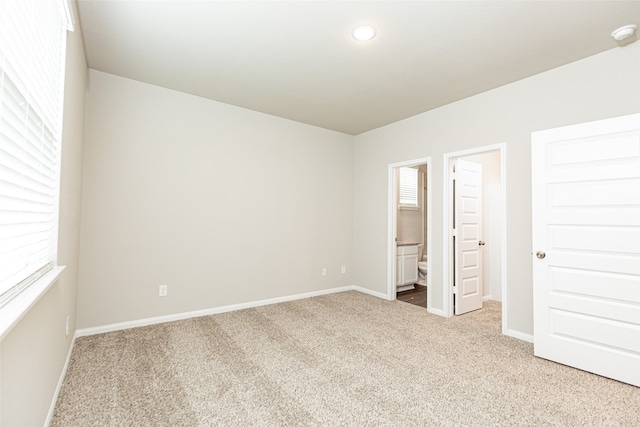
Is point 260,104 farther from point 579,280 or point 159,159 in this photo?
point 579,280

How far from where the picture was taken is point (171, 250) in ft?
11.4

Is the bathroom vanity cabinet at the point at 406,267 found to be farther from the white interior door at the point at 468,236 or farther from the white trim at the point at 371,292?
the white interior door at the point at 468,236

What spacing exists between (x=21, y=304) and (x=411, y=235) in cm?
556

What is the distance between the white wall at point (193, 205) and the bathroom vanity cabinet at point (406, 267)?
3.67 feet

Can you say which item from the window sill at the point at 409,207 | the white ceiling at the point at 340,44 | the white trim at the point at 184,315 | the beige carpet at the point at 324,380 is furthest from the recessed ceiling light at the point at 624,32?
the white trim at the point at 184,315

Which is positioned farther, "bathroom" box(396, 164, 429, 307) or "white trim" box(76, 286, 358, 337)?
"bathroom" box(396, 164, 429, 307)

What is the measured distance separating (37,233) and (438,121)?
13.3 ft

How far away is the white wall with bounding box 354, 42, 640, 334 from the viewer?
2586 millimetres

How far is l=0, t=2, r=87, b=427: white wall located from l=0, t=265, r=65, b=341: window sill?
0.08 meters

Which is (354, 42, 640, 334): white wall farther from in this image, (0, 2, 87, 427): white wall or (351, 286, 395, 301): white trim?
(0, 2, 87, 427): white wall

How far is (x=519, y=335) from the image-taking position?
10.1 ft

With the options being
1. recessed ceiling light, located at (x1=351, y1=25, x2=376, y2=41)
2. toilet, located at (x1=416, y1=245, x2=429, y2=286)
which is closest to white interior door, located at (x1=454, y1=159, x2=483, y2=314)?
toilet, located at (x1=416, y1=245, x2=429, y2=286)

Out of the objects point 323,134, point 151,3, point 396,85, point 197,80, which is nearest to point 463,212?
point 396,85

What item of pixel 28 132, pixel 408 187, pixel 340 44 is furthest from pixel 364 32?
pixel 408 187
